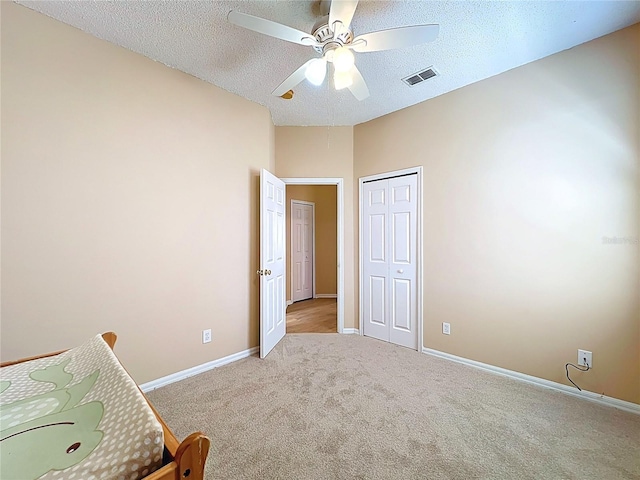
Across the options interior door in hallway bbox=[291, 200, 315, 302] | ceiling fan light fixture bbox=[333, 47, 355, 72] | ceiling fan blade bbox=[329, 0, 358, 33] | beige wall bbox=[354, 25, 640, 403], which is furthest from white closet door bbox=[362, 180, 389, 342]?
interior door in hallway bbox=[291, 200, 315, 302]

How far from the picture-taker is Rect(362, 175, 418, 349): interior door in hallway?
120 inches

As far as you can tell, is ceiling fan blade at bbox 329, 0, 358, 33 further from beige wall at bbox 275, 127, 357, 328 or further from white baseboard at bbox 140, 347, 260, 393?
white baseboard at bbox 140, 347, 260, 393

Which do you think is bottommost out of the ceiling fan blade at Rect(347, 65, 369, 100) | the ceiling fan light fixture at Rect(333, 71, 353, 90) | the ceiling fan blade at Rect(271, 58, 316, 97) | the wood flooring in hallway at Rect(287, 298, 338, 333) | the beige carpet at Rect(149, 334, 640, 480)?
the wood flooring in hallway at Rect(287, 298, 338, 333)

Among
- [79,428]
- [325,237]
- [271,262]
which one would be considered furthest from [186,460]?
[325,237]

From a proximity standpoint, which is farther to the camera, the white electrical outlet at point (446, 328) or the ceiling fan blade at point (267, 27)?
→ the white electrical outlet at point (446, 328)

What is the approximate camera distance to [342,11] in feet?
4.75

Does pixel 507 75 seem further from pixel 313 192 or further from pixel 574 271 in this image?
pixel 313 192

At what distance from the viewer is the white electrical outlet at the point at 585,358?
6.68ft

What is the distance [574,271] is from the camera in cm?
210

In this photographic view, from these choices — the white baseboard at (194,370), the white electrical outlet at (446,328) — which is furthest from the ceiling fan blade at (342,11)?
the white baseboard at (194,370)

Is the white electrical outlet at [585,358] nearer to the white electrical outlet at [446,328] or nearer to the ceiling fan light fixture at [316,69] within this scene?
the white electrical outlet at [446,328]

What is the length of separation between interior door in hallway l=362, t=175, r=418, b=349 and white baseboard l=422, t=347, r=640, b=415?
1.53 feet

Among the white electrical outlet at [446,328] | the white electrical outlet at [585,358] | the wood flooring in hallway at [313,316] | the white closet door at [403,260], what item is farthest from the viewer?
the wood flooring in hallway at [313,316]

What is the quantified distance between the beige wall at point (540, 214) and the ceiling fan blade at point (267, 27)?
184 cm
